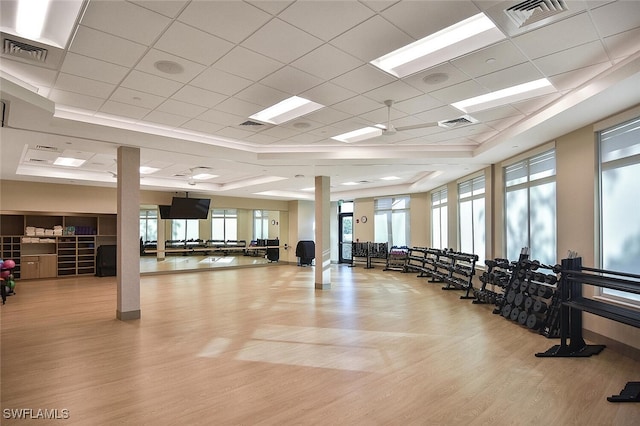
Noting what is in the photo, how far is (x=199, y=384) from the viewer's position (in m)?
3.43

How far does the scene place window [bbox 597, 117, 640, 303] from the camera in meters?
4.33

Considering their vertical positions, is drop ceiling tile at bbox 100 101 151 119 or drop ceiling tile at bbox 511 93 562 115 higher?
drop ceiling tile at bbox 100 101 151 119

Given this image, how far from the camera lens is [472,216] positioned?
9195 mm

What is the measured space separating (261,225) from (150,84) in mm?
15897

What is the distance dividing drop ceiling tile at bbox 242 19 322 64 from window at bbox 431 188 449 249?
339 inches

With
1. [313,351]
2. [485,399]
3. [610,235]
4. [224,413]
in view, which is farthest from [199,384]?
[610,235]

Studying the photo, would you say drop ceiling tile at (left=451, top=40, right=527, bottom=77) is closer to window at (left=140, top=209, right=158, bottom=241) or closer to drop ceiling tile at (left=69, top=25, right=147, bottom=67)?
drop ceiling tile at (left=69, top=25, right=147, bottom=67)

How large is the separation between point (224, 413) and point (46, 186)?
424 inches

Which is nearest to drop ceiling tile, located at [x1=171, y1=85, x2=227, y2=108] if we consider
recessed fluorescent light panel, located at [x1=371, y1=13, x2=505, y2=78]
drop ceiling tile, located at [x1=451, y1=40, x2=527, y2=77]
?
recessed fluorescent light panel, located at [x1=371, y1=13, x2=505, y2=78]

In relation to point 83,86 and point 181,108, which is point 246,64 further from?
point 83,86

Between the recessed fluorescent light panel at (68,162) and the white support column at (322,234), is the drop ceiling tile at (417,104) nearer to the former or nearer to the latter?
the white support column at (322,234)

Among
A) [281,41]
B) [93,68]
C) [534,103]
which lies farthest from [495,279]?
[93,68]

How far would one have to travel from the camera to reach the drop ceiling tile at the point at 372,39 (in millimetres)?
2988

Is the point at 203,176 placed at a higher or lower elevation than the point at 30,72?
lower
